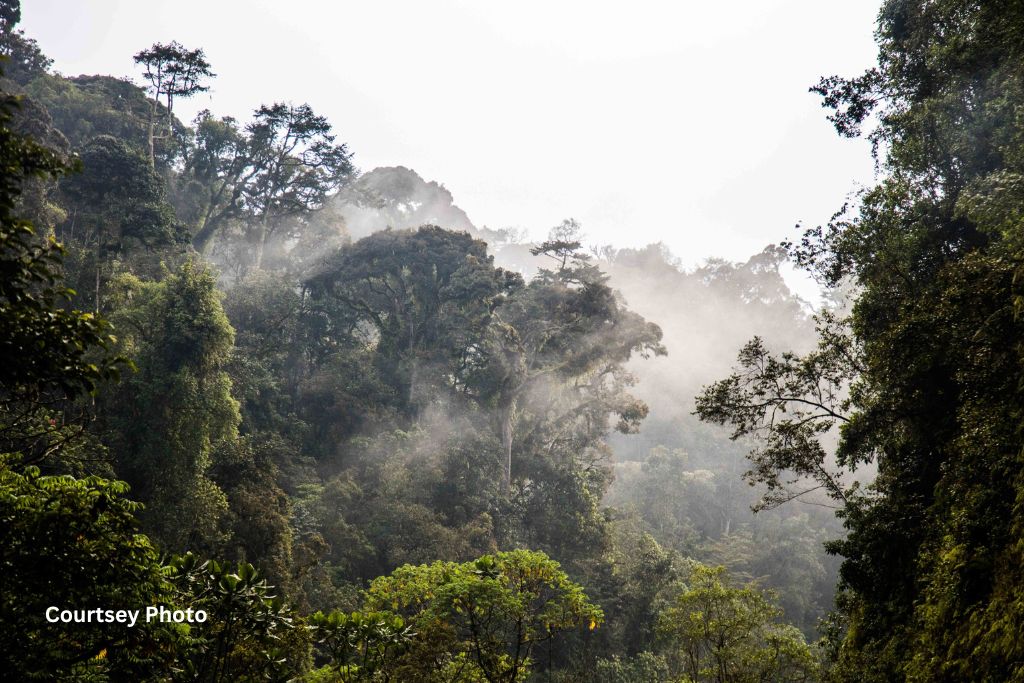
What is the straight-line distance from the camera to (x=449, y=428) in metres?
26.8

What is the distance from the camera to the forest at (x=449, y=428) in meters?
5.13

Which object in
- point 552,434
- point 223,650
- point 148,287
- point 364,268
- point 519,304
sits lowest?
point 223,650

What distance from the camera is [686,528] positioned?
39.1m

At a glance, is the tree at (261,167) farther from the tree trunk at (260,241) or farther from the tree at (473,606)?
the tree at (473,606)

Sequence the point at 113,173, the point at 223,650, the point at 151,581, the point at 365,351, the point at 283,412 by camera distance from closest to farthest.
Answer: the point at 151,581
the point at 223,650
the point at 113,173
the point at 283,412
the point at 365,351

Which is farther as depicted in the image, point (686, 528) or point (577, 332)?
point (686, 528)

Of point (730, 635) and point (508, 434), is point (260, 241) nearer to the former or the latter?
point (508, 434)

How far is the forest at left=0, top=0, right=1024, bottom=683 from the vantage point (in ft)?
16.8

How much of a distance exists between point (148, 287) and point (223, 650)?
16.2m

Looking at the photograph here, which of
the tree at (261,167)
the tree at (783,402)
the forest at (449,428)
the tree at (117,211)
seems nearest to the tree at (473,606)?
the forest at (449,428)

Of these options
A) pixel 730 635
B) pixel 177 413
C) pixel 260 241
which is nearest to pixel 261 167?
pixel 260 241

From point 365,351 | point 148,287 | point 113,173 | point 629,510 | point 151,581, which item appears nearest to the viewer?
point 151,581

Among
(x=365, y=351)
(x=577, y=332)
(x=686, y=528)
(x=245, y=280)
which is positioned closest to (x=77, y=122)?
(x=245, y=280)

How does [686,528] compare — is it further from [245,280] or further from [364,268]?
[245,280]
